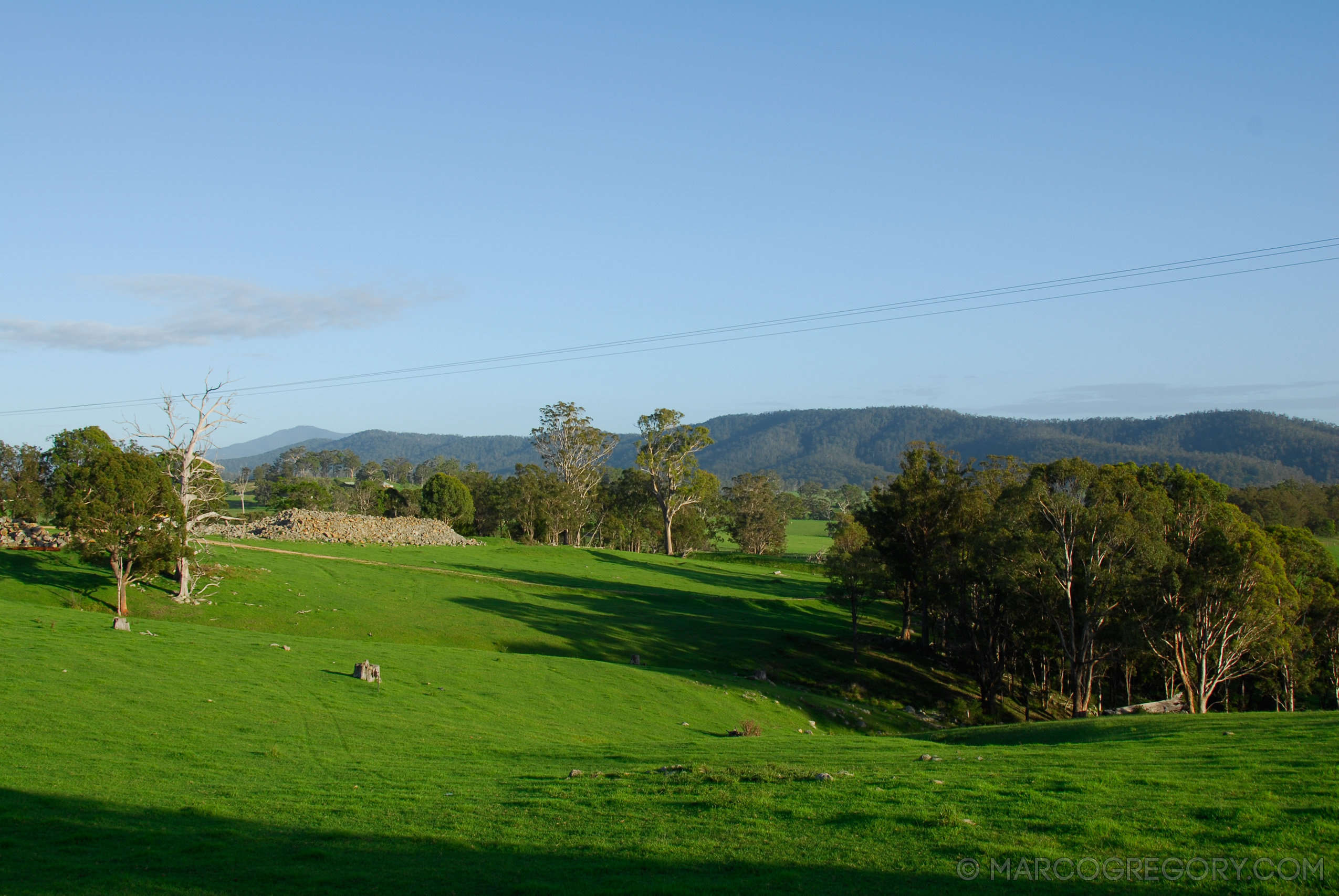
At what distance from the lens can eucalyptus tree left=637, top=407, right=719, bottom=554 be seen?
341 ft

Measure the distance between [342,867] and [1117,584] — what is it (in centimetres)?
3781

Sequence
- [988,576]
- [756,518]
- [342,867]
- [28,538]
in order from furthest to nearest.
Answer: [756,518], [28,538], [988,576], [342,867]

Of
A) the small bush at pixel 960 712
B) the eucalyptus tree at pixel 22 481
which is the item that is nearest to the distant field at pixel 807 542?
the small bush at pixel 960 712

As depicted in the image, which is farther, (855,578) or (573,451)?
(573,451)

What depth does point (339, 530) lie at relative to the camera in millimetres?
79062

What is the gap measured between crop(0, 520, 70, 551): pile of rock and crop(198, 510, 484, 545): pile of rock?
807 inches

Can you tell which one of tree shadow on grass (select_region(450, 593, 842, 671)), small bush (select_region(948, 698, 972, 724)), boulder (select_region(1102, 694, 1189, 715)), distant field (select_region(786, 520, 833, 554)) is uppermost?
tree shadow on grass (select_region(450, 593, 842, 671))

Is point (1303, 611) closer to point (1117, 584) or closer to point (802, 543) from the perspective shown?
point (1117, 584)

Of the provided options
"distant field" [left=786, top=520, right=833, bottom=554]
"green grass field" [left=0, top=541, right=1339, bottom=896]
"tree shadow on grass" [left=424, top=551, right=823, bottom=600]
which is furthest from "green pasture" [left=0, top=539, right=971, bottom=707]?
"distant field" [left=786, top=520, right=833, bottom=554]

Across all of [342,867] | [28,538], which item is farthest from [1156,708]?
[28,538]

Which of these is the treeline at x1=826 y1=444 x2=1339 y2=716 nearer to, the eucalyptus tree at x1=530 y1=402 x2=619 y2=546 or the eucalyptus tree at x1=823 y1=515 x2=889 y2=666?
the eucalyptus tree at x1=823 y1=515 x2=889 y2=666

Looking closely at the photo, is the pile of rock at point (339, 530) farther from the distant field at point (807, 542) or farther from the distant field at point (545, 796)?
the distant field at point (807, 542)

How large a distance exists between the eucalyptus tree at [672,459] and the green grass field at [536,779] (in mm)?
64113

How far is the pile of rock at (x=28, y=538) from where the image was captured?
159 ft
